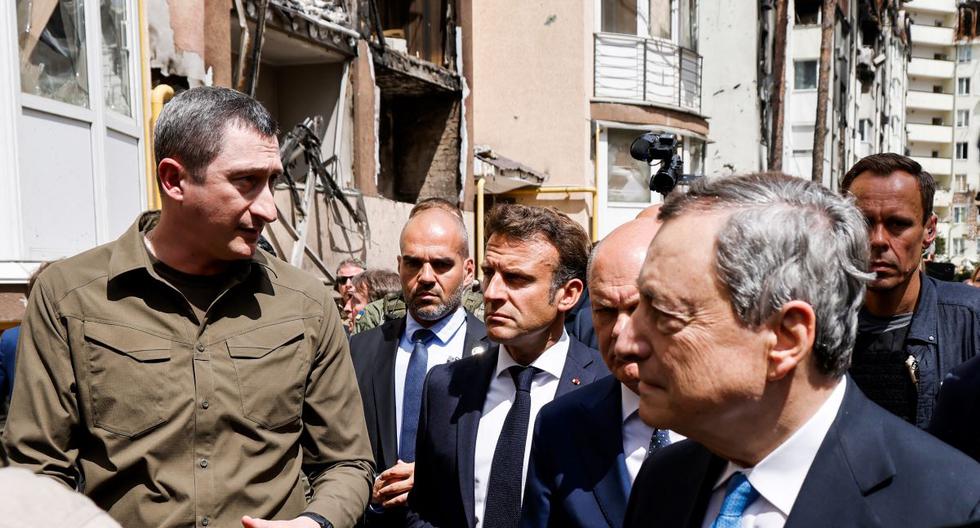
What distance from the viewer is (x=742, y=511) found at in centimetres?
155

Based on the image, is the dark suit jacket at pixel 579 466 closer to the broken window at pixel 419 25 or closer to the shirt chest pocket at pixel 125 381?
the shirt chest pocket at pixel 125 381

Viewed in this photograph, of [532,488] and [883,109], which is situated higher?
[883,109]

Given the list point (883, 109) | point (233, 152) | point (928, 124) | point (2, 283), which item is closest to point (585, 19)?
point (2, 283)

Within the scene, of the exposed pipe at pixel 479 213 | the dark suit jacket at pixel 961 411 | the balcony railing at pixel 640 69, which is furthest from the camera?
the balcony railing at pixel 640 69

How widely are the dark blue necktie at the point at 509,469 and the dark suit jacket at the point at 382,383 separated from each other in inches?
28.1

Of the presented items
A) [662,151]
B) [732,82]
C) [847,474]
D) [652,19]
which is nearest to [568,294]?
[847,474]

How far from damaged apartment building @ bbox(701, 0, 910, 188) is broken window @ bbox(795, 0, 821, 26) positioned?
0.12 feet

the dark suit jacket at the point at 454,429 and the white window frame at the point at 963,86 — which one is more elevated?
the white window frame at the point at 963,86

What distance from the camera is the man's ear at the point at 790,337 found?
1.46 metres

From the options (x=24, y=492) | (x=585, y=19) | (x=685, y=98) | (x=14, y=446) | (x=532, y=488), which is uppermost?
(x=585, y=19)

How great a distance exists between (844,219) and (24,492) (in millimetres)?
1348

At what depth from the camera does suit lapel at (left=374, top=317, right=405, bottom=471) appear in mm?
3516

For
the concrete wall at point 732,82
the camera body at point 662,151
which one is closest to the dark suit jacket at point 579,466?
the camera body at point 662,151

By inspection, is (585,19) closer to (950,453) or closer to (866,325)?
(866,325)
